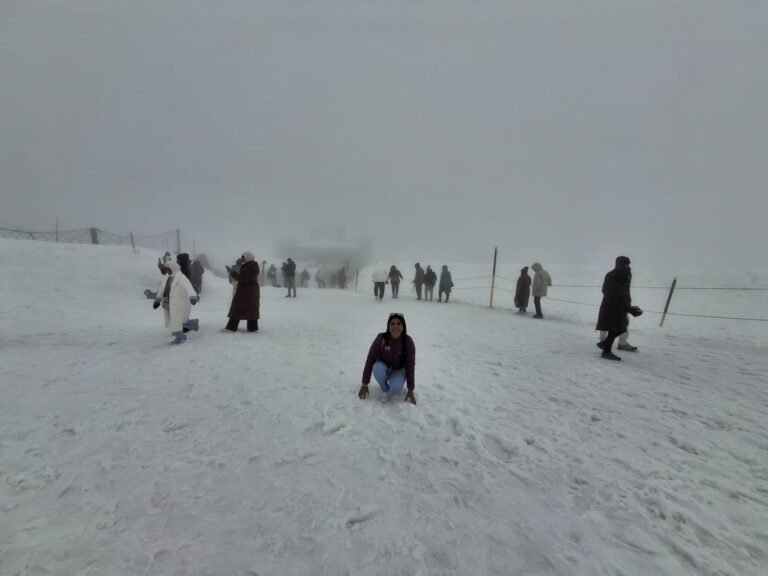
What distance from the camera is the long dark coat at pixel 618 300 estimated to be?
5973 mm

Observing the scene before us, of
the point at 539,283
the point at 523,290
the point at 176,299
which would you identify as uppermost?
the point at 539,283

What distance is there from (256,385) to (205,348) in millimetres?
2302

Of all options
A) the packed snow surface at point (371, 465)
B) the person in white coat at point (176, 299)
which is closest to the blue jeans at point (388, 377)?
the packed snow surface at point (371, 465)

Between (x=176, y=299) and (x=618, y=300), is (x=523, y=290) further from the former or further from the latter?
(x=176, y=299)

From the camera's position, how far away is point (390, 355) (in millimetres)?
4109

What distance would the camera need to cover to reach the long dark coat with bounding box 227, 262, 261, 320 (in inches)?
284

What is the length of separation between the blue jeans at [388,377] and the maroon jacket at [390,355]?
54 millimetres

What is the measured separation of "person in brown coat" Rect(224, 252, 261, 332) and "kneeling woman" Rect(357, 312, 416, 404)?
4.42 m

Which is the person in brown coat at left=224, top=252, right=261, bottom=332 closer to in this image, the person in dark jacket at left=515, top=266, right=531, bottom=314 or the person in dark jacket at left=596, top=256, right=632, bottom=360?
the person in dark jacket at left=596, top=256, right=632, bottom=360

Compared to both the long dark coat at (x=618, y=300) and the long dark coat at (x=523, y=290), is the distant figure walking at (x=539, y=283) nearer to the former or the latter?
the long dark coat at (x=523, y=290)

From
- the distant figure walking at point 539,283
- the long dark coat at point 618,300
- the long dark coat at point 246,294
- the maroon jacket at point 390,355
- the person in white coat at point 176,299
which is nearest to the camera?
the maroon jacket at point 390,355

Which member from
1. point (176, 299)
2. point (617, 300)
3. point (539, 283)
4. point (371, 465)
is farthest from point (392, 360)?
point (539, 283)

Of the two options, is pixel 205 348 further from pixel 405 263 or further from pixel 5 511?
pixel 405 263

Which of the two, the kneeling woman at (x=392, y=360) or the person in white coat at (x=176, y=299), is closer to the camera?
the kneeling woman at (x=392, y=360)
